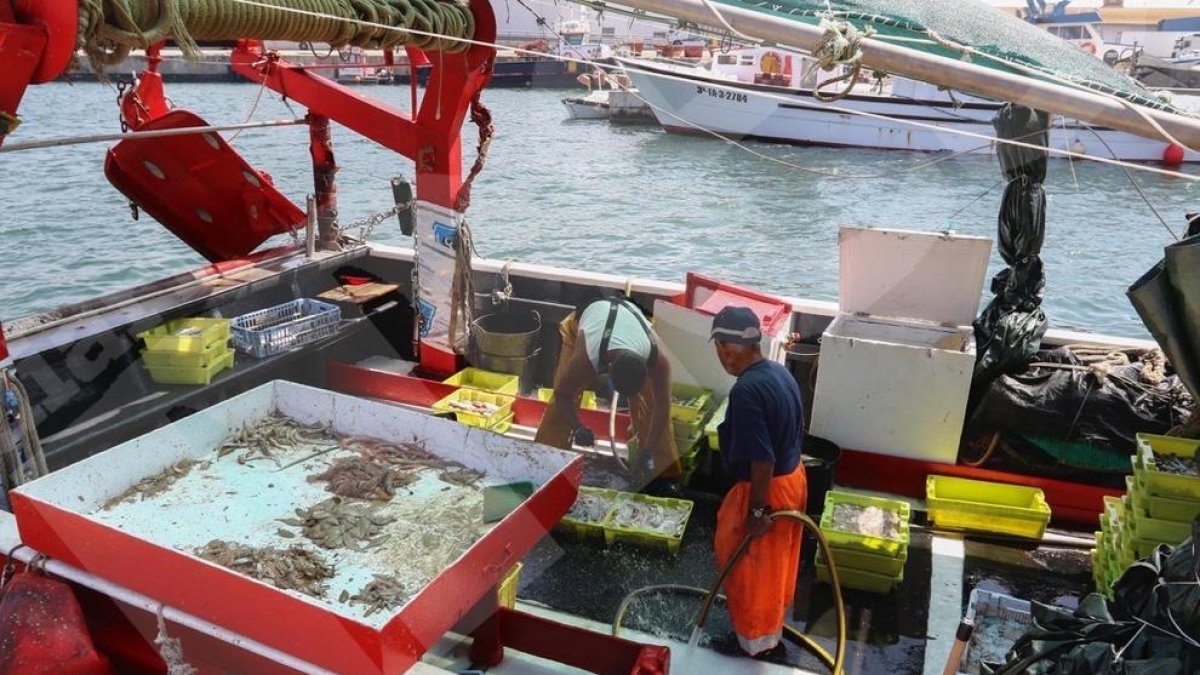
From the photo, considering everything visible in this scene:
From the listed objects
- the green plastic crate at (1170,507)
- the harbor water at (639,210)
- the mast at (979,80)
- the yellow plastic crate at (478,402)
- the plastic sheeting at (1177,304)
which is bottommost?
the harbor water at (639,210)

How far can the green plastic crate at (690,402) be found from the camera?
18.5 ft

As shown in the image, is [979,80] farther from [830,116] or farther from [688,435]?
[830,116]

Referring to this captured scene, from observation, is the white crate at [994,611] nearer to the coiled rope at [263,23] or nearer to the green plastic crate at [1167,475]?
the green plastic crate at [1167,475]

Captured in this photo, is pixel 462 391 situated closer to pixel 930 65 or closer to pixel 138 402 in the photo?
pixel 138 402

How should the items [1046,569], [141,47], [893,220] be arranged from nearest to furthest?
[141,47]
[1046,569]
[893,220]

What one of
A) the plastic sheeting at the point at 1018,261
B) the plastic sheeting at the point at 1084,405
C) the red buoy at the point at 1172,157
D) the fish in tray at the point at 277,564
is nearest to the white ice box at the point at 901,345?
the plastic sheeting at the point at 1018,261

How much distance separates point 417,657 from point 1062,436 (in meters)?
4.27

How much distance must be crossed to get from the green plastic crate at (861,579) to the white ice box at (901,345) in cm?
121

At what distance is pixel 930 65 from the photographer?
3748 millimetres

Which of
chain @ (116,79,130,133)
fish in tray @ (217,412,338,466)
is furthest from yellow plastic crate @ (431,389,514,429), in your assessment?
chain @ (116,79,130,133)

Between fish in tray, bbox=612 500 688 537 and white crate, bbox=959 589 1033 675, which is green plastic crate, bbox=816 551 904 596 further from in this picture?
fish in tray, bbox=612 500 688 537

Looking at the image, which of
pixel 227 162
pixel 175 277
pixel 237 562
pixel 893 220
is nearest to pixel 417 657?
pixel 237 562

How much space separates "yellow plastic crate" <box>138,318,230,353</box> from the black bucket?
3925 mm

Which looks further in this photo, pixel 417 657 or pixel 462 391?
pixel 462 391
